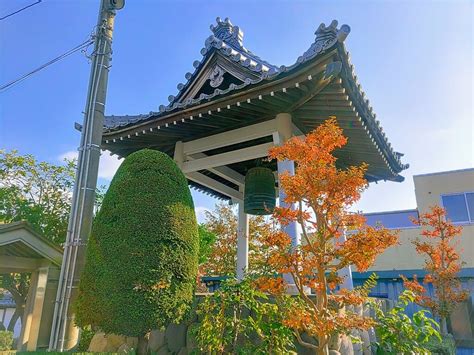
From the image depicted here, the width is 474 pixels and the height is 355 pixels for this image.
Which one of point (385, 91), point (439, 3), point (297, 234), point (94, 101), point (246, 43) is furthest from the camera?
point (246, 43)

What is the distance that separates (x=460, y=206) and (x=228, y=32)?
9.77m

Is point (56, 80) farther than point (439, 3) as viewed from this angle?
Yes

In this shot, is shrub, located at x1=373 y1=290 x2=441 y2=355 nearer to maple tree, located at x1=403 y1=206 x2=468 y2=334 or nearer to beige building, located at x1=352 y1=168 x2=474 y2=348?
maple tree, located at x1=403 y1=206 x2=468 y2=334

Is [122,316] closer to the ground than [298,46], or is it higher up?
closer to the ground

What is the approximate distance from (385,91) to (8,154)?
35.3ft

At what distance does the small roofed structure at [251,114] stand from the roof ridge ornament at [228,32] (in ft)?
0.07

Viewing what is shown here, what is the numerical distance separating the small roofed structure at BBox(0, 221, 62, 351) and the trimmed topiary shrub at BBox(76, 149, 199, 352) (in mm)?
1714

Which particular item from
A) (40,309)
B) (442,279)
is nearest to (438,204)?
(442,279)

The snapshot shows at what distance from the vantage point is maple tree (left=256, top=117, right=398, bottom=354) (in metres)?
2.53

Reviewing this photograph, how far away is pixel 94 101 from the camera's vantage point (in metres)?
3.17

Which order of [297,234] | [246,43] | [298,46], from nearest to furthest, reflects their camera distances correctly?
[297,234]
[298,46]
[246,43]

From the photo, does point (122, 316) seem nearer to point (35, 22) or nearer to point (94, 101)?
point (94, 101)

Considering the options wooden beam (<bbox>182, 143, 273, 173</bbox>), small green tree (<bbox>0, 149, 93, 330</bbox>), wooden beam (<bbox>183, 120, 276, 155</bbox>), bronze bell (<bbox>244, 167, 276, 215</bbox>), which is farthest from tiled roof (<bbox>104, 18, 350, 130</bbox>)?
small green tree (<bbox>0, 149, 93, 330</bbox>)

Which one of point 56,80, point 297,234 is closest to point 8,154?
point 56,80
